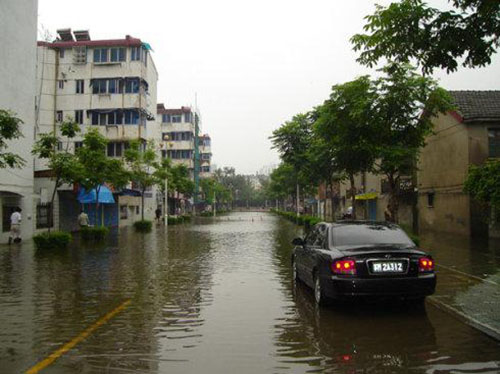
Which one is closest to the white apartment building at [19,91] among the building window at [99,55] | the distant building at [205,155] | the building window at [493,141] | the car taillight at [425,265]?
the building window at [99,55]

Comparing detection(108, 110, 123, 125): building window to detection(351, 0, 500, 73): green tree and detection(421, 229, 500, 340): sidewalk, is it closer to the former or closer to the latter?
detection(421, 229, 500, 340): sidewalk

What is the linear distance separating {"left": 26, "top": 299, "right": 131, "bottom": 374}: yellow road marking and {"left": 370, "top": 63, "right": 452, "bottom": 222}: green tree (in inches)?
380

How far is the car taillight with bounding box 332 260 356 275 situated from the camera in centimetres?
730

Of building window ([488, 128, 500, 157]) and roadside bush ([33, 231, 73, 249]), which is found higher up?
building window ([488, 128, 500, 157])

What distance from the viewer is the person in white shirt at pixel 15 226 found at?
2133 centimetres

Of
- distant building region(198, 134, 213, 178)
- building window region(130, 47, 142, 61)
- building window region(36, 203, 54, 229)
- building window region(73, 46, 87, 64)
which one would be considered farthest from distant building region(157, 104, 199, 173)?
building window region(36, 203, 54, 229)

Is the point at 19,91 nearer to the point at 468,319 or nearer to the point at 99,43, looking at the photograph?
the point at 99,43

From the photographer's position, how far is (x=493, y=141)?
74.9 ft

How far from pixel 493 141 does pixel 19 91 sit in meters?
23.3

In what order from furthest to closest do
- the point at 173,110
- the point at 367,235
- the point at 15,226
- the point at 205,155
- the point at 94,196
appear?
the point at 205,155, the point at 173,110, the point at 94,196, the point at 15,226, the point at 367,235

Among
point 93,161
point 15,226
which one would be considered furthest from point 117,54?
point 15,226

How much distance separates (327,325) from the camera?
6973 millimetres

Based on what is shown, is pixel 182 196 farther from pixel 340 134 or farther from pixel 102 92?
pixel 340 134

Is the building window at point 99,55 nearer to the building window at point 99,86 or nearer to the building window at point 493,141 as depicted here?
the building window at point 99,86
